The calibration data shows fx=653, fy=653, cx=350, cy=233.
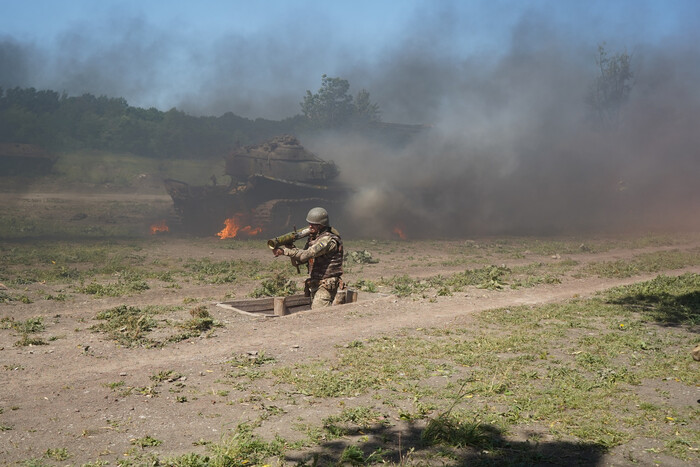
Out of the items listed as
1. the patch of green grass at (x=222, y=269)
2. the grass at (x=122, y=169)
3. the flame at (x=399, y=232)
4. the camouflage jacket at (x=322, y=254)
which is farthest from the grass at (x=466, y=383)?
the grass at (x=122, y=169)

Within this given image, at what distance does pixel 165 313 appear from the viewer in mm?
11922

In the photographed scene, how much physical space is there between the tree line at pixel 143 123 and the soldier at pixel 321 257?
3405 cm

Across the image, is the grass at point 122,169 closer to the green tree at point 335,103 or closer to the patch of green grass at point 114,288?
the green tree at point 335,103

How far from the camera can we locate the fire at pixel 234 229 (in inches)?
1184

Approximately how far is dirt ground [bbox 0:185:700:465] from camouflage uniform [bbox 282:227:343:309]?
493 millimetres

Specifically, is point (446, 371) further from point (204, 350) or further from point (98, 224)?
point (98, 224)

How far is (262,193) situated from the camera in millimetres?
31438

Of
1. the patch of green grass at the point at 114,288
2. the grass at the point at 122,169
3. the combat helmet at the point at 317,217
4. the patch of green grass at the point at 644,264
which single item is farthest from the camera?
the grass at the point at 122,169

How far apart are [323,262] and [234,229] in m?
19.4

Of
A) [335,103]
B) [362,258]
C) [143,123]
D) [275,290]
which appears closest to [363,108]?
[335,103]

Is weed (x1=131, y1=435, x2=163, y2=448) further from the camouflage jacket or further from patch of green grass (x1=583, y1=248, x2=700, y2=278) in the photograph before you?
patch of green grass (x1=583, y1=248, x2=700, y2=278)

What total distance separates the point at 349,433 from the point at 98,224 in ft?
97.2

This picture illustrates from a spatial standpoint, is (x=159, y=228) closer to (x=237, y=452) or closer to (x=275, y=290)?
(x=275, y=290)

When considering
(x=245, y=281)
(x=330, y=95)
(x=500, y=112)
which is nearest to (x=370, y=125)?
(x=330, y=95)
